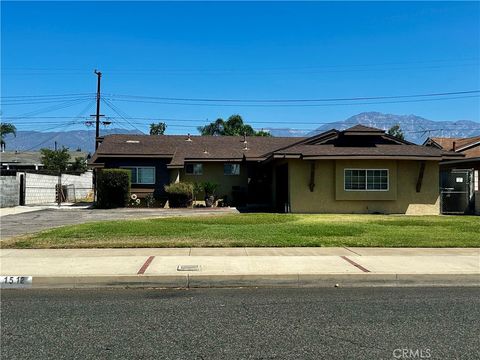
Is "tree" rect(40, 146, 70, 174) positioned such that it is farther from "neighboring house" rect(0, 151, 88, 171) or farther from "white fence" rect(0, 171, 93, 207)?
"white fence" rect(0, 171, 93, 207)

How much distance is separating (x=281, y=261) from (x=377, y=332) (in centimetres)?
430

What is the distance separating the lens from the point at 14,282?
8.35 metres

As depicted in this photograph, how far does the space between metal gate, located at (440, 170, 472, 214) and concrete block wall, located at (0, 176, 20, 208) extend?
77.1 feet

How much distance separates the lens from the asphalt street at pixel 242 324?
5.16 meters

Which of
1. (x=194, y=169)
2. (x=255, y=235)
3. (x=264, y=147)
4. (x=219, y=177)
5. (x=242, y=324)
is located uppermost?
(x=264, y=147)

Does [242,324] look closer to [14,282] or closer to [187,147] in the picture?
[14,282]

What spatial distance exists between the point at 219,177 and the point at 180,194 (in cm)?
393

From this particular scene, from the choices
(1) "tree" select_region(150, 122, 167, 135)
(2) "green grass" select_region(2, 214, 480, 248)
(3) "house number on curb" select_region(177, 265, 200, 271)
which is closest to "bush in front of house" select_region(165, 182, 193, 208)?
(2) "green grass" select_region(2, 214, 480, 248)

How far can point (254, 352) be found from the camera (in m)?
5.11

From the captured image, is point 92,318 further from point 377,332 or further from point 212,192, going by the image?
point 212,192

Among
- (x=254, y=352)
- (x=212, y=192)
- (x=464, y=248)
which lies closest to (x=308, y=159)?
(x=212, y=192)

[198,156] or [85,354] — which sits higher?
[198,156]

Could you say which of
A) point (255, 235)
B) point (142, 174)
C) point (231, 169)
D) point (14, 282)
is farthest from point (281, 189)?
point (14, 282)

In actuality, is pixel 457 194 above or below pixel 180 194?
above
